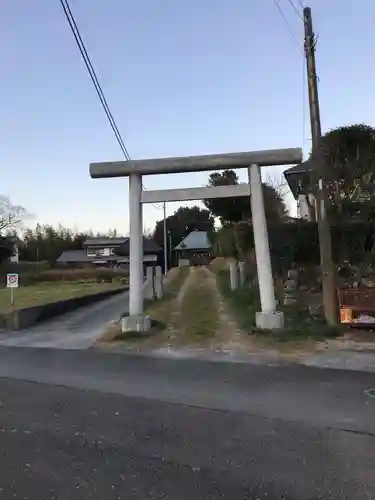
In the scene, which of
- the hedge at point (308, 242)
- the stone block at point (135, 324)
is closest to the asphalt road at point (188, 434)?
the stone block at point (135, 324)

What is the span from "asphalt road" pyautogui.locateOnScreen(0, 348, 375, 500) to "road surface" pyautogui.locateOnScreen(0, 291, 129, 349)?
3.29m

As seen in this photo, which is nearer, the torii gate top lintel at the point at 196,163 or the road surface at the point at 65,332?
the road surface at the point at 65,332

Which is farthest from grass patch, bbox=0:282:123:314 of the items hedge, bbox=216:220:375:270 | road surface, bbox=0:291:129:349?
hedge, bbox=216:220:375:270

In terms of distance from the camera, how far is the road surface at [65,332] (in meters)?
12.0

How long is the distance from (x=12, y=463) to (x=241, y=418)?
246 cm

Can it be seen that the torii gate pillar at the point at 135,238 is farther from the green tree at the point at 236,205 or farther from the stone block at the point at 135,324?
the green tree at the point at 236,205

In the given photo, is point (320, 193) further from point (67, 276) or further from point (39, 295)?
point (67, 276)

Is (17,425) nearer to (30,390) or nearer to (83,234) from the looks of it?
(30,390)

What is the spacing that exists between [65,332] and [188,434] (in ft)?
31.3

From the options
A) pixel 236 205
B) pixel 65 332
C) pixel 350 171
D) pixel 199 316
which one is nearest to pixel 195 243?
pixel 236 205

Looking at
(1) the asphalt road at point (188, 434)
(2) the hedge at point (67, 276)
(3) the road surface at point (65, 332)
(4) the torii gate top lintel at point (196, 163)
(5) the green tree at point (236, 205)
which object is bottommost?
(1) the asphalt road at point (188, 434)

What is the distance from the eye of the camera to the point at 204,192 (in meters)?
12.7

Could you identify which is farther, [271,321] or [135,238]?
[135,238]

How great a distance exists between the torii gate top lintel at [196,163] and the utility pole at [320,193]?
26.3 inches
